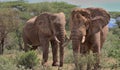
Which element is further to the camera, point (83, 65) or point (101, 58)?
point (101, 58)

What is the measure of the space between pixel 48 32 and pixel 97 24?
2.90 m

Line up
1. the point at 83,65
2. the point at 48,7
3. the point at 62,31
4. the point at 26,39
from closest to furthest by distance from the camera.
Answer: the point at 83,65 → the point at 62,31 → the point at 26,39 → the point at 48,7

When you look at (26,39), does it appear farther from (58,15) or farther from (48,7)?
(48,7)

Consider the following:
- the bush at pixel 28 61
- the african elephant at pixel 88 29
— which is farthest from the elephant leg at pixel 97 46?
the bush at pixel 28 61

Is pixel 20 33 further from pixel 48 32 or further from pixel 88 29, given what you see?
pixel 88 29

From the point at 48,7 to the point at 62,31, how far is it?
22.9 metres

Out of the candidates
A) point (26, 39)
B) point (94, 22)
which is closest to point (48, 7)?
point (26, 39)

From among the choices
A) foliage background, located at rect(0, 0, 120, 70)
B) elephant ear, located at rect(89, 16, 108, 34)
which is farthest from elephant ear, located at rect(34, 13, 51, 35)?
elephant ear, located at rect(89, 16, 108, 34)

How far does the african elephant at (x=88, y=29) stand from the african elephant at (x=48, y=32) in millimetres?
1808

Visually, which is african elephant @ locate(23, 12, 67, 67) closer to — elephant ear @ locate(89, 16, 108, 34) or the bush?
elephant ear @ locate(89, 16, 108, 34)

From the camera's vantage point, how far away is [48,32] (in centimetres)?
1460

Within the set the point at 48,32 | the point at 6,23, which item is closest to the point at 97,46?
the point at 48,32

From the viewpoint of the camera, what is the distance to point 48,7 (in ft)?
120

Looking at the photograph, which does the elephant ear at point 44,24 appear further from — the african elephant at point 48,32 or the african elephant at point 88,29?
the african elephant at point 88,29
